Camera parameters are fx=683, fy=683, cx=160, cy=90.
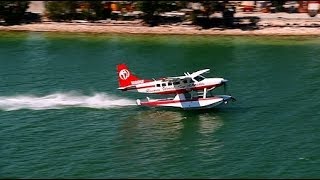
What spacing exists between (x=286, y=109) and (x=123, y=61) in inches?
1306

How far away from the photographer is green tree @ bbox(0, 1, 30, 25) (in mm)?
129375

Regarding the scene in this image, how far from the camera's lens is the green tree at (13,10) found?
129375 mm

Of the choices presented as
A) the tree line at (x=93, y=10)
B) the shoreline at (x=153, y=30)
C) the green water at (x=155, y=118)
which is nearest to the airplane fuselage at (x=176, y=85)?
the green water at (x=155, y=118)

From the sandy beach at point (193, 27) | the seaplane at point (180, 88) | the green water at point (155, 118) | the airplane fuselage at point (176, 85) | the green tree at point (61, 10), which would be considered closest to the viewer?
the green water at point (155, 118)

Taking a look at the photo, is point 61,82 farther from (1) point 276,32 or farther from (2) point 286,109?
(1) point 276,32

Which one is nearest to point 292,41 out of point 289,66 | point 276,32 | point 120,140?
point 276,32

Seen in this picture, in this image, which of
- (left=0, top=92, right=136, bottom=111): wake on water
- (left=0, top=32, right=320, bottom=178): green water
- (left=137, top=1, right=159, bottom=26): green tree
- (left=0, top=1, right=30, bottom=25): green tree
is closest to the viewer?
(left=0, top=32, right=320, bottom=178): green water

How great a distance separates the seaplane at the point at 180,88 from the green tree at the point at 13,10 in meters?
64.4

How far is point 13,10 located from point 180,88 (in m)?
68.3

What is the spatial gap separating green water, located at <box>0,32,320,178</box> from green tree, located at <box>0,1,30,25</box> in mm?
25350

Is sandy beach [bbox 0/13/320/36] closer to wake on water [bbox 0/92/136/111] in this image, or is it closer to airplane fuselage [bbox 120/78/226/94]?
wake on water [bbox 0/92/136/111]

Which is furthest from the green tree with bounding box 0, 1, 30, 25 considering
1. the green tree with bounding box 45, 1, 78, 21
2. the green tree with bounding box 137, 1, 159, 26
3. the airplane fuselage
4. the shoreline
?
the airplane fuselage

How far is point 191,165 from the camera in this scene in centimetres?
5397

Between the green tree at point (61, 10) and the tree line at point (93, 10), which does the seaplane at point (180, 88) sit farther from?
the green tree at point (61, 10)
